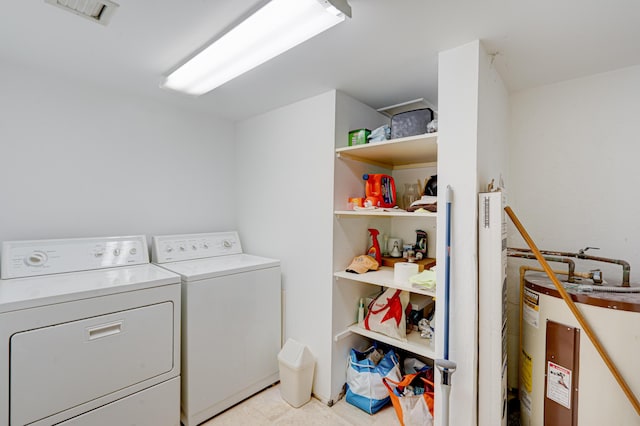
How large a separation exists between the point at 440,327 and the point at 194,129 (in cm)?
256

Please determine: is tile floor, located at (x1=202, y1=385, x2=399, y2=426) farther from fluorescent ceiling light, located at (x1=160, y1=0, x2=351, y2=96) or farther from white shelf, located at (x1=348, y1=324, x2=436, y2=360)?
fluorescent ceiling light, located at (x1=160, y1=0, x2=351, y2=96)

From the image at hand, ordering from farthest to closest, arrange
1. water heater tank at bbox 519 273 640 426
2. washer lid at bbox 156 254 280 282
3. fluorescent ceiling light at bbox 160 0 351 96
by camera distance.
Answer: washer lid at bbox 156 254 280 282
water heater tank at bbox 519 273 640 426
fluorescent ceiling light at bbox 160 0 351 96

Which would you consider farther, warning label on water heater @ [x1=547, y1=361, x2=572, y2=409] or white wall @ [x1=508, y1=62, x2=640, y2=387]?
white wall @ [x1=508, y1=62, x2=640, y2=387]

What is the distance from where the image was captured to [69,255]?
1868 millimetres

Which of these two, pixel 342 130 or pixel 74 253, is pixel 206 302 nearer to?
pixel 74 253

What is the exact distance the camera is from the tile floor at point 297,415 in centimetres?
187

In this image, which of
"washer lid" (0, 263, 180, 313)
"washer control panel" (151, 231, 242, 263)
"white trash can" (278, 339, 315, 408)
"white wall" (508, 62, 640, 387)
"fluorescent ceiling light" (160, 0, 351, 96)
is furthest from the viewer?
"washer control panel" (151, 231, 242, 263)

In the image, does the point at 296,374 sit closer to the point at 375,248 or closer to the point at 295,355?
the point at 295,355

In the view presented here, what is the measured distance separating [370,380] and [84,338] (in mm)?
1737

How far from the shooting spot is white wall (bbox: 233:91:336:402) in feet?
6.89

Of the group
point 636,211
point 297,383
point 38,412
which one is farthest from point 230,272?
point 636,211

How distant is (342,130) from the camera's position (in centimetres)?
211

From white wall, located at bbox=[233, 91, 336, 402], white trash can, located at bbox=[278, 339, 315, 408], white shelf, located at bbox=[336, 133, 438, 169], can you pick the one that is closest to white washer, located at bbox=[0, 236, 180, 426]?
white trash can, located at bbox=[278, 339, 315, 408]

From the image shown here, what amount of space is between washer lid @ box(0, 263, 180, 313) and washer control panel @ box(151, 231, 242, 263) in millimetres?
307
